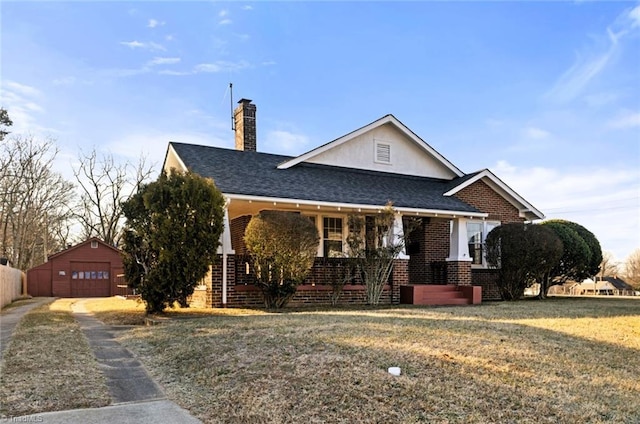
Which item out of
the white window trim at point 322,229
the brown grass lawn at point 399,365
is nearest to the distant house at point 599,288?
the white window trim at point 322,229

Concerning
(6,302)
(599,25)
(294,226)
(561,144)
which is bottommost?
(6,302)

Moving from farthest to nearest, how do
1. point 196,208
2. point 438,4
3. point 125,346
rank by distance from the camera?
point 438,4 → point 196,208 → point 125,346

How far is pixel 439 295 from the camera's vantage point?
48.5ft

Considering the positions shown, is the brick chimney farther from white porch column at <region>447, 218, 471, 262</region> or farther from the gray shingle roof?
white porch column at <region>447, 218, 471, 262</region>

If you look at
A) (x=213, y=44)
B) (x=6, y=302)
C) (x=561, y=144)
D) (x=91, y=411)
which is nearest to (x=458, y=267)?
(x=561, y=144)

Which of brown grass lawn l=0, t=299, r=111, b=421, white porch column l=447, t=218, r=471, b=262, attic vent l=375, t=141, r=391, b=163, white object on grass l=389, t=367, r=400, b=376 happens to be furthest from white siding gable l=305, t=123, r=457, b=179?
white object on grass l=389, t=367, r=400, b=376

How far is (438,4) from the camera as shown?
12.6m

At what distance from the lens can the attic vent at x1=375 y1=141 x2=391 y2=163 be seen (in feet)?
59.0

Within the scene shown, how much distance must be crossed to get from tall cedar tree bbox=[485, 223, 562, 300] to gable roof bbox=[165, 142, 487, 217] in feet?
3.48

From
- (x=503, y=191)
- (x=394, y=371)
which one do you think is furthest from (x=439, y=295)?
(x=394, y=371)

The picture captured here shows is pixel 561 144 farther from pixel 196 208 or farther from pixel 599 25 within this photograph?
pixel 196 208

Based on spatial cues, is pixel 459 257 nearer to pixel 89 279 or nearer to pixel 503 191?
pixel 503 191

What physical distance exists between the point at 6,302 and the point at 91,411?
17.2 m

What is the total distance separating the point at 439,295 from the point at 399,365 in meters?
9.45
